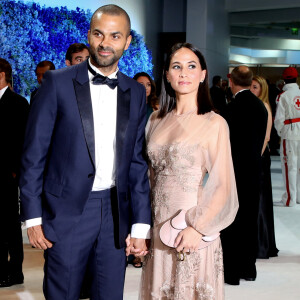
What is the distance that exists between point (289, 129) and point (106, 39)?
515 centimetres

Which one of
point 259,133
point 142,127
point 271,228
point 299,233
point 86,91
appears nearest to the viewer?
point 86,91

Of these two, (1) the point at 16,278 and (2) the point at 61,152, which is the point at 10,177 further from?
(2) the point at 61,152

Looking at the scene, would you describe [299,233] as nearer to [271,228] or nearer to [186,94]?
[271,228]

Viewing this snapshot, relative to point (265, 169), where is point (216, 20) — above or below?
above

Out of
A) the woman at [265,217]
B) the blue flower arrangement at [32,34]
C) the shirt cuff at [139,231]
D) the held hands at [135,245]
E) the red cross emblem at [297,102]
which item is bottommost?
the woman at [265,217]

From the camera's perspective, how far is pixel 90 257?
2158 millimetres

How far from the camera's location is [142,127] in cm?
223

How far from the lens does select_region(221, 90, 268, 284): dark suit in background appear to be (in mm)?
3820

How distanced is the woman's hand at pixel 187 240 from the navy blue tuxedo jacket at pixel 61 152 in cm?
35

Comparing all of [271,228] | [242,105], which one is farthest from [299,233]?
[242,105]

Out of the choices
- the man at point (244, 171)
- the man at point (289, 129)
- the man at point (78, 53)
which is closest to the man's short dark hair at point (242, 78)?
the man at point (244, 171)

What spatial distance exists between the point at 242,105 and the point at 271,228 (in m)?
1.33
